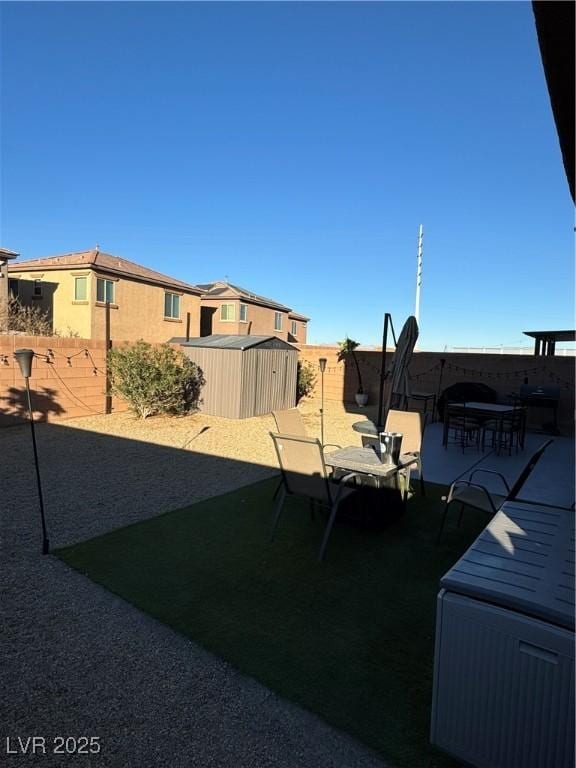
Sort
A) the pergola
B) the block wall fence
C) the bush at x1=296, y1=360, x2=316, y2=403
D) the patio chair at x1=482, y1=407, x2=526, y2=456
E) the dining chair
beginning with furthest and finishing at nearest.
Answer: the bush at x1=296, y1=360, x2=316, y2=403
the pergola
the block wall fence
the patio chair at x1=482, y1=407, x2=526, y2=456
the dining chair

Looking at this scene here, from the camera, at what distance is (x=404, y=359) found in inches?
291

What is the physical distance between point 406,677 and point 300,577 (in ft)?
4.11

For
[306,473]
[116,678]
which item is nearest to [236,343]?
[306,473]

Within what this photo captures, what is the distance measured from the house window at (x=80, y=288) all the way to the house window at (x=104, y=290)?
50cm

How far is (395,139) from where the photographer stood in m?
13.9

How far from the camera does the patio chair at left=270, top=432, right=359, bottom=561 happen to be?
13.3ft

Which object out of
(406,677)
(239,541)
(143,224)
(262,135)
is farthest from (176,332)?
(406,677)

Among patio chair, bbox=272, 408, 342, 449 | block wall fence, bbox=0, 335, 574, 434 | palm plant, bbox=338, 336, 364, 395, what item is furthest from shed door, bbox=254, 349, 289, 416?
patio chair, bbox=272, 408, 342, 449

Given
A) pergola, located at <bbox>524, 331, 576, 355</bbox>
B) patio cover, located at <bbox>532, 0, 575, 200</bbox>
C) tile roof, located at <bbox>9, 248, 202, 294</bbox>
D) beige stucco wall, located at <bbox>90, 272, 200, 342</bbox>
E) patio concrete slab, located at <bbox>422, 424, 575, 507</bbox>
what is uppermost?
tile roof, located at <bbox>9, 248, 202, 294</bbox>

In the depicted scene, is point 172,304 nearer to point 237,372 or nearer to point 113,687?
point 237,372

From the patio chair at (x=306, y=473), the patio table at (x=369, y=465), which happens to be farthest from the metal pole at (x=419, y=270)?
the patio chair at (x=306, y=473)

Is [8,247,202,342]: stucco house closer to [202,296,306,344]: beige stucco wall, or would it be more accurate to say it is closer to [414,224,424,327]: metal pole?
[202,296,306,344]: beige stucco wall

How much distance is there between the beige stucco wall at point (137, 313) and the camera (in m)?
18.2

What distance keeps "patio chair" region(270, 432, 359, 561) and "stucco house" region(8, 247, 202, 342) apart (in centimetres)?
1593
